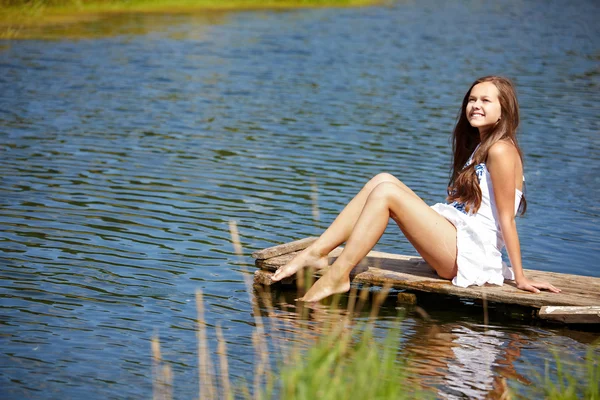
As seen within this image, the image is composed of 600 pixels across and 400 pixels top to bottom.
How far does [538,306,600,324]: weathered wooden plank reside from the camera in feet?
19.1

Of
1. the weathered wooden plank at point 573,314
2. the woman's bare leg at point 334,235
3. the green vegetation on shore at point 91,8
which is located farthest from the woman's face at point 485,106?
the green vegetation on shore at point 91,8

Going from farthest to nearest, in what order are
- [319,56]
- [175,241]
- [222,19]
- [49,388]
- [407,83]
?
[222,19] < [319,56] < [407,83] < [175,241] < [49,388]

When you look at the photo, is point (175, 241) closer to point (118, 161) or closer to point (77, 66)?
point (118, 161)

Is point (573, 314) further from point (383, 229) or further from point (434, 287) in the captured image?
point (383, 229)

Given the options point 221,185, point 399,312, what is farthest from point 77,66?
point 399,312

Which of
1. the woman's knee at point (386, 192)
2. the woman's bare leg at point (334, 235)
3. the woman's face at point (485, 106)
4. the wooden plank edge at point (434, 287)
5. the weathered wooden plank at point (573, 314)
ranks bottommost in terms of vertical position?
the weathered wooden plank at point (573, 314)

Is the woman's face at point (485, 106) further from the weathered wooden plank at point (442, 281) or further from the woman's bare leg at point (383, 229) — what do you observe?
the weathered wooden plank at point (442, 281)

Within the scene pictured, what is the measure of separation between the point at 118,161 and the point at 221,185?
157 centimetres

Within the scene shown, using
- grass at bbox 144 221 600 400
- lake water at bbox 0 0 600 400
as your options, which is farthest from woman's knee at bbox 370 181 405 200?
lake water at bbox 0 0 600 400

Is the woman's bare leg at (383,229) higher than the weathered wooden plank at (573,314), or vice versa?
the woman's bare leg at (383,229)

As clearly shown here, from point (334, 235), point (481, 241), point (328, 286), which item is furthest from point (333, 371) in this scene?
point (481, 241)

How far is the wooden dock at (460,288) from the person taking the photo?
19.4 ft

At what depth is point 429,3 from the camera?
35.8 m

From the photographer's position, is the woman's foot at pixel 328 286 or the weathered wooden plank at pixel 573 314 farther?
the woman's foot at pixel 328 286
